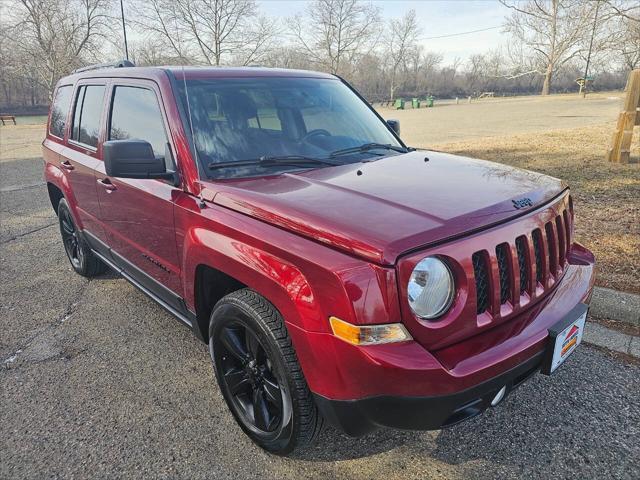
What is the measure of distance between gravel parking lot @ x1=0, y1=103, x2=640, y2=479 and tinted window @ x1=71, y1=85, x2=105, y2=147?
4.98 ft

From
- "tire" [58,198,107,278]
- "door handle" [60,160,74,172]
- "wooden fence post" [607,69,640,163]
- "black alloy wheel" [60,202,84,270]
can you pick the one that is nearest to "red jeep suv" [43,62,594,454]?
"door handle" [60,160,74,172]

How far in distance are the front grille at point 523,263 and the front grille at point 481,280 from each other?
0.25 m

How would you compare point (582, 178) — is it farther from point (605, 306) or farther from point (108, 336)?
point (108, 336)

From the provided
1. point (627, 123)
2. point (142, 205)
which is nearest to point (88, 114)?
point (142, 205)

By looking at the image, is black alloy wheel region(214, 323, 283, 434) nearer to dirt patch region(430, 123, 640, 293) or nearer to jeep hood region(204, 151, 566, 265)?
jeep hood region(204, 151, 566, 265)

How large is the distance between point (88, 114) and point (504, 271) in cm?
344

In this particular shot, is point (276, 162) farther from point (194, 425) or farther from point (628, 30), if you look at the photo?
point (628, 30)

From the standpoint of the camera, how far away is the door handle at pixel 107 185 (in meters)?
3.24

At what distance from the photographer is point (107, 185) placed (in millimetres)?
3314

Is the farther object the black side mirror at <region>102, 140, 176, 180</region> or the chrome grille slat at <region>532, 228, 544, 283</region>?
the black side mirror at <region>102, 140, 176, 180</region>

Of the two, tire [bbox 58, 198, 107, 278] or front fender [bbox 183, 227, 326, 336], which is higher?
front fender [bbox 183, 227, 326, 336]

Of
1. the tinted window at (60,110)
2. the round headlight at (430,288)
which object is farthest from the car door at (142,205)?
the round headlight at (430,288)

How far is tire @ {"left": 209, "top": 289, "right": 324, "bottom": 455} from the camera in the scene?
6.34 feet

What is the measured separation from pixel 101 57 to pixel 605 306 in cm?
4329
